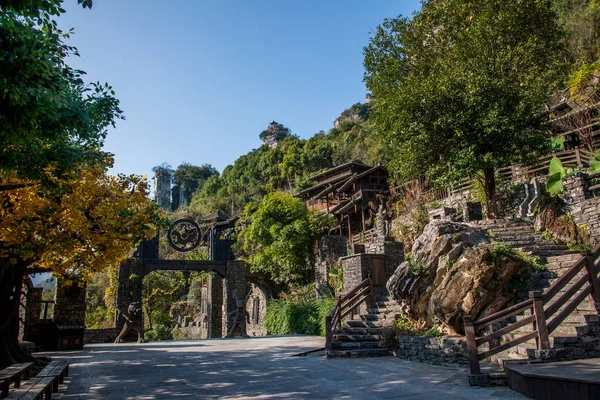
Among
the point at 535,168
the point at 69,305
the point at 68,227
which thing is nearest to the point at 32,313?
the point at 69,305

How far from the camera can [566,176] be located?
16.3 meters

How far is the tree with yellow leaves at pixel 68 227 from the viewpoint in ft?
27.7

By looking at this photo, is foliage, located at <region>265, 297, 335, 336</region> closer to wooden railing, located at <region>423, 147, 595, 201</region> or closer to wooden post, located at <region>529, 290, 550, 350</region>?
wooden railing, located at <region>423, 147, 595, 201</region>

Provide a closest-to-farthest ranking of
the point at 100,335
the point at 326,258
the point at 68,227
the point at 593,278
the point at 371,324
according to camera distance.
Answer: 1. the point at 593,278
2. the point at 68,227
3. the point at 371,324
4. the point at 100,335
5. the point at 326,258

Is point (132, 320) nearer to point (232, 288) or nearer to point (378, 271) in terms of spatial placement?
point (232, 288)

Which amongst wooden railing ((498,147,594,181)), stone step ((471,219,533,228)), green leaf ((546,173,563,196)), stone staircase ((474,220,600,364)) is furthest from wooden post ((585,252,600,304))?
wooden railing ((498,147,594,181))

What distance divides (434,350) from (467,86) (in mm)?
11232

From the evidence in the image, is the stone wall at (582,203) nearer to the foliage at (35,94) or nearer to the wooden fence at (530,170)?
the wooden fence at (530,170)

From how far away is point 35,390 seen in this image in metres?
5.31

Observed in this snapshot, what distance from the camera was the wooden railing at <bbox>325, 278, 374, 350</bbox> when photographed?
Answer: 422 inches

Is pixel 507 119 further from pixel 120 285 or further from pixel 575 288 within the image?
pixel 120 285

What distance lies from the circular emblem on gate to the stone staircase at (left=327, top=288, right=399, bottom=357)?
38.0 ft

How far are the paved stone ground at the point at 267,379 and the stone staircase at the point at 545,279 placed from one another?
1201 mm

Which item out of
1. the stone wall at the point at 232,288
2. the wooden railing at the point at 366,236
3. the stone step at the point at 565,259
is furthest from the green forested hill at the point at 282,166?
the stone step at the point at 565,259
